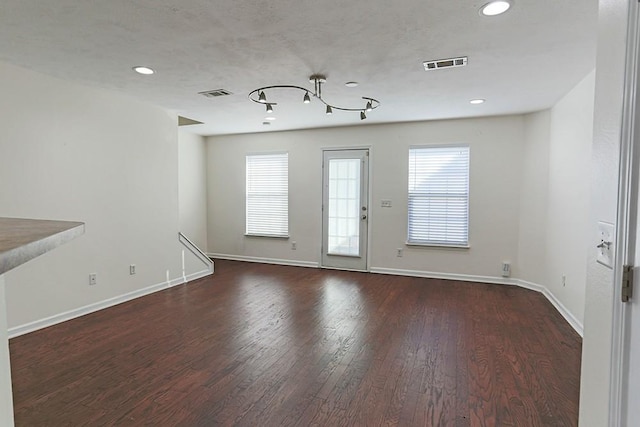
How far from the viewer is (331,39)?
98.3 inches

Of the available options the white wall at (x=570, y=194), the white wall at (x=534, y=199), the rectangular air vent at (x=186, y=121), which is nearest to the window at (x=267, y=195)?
the rectangular air vent at (x=186, y=121)

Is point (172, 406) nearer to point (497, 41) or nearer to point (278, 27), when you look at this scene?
point (278, 27)

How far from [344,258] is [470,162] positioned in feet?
8.29

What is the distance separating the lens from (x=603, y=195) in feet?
3.39

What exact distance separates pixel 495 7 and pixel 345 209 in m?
4.05

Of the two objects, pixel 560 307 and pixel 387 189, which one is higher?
pixel 387 189

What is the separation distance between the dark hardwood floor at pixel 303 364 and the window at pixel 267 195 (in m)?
2.30

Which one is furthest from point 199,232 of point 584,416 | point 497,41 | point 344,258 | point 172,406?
point 584,416

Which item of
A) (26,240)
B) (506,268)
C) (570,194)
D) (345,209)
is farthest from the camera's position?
(345,209)

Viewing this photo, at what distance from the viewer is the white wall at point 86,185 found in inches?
121

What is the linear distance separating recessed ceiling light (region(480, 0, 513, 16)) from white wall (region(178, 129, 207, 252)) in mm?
5384

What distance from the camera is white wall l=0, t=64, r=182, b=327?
3076 mm

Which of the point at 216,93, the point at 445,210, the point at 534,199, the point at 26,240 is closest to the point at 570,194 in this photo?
the point at 534,199

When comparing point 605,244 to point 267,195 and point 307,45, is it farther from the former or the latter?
point 267,195
